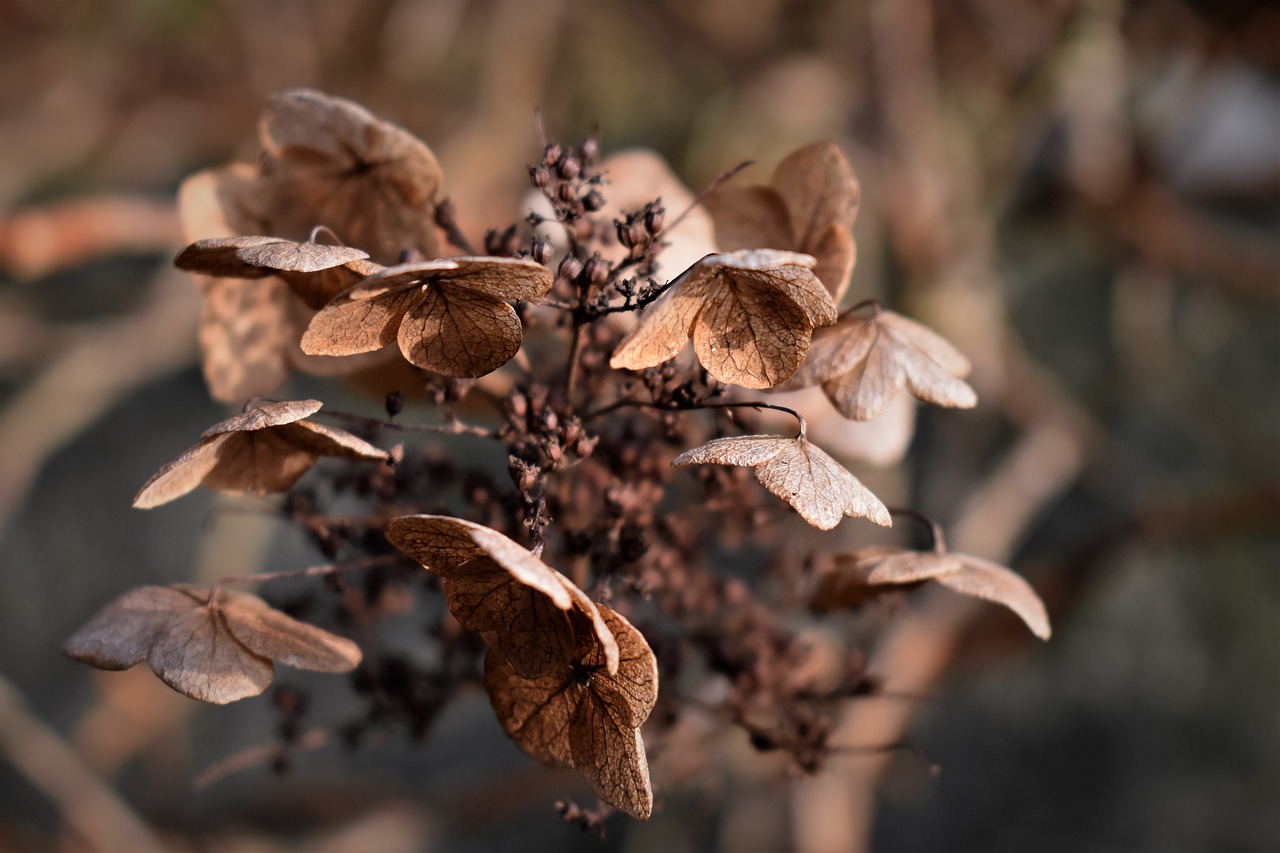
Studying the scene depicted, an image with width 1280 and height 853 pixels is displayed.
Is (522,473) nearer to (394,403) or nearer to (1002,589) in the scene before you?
(394,403)

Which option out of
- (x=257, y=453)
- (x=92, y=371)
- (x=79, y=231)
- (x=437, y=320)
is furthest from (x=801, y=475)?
(x=92, y=371)

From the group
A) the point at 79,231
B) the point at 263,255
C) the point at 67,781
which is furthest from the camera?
the point at 67,781

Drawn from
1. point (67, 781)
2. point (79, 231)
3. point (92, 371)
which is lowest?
point (67, 781)

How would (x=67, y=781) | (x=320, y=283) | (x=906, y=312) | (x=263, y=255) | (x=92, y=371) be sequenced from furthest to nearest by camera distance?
(x=92, y=371) < (x=906, y=312) < (x=67, y=781) < (x=320, y=283) < (x=263, y=255)

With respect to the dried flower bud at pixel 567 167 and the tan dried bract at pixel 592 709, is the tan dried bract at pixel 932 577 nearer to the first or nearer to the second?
the tan dried bract at pixel 592 709

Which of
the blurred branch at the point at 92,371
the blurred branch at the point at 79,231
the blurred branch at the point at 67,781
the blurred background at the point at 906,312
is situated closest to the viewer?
the blurred branch at the point at 79,231

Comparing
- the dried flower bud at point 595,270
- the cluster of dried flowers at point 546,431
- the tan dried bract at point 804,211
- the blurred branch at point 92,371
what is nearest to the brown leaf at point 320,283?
the cluster of dried flowers at point 546,431

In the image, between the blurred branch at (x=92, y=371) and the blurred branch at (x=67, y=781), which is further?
the blurred branch at (x=92, y=371)
